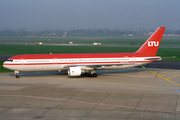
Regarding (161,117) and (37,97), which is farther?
(37,97)

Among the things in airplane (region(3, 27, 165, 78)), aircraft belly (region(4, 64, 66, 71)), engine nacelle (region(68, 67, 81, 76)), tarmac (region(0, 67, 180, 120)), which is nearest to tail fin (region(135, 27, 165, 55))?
airplane (region(3, 27, 165, 78))

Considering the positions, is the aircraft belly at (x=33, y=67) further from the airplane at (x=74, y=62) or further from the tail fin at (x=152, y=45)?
the tail fin at (x=152, y=45)

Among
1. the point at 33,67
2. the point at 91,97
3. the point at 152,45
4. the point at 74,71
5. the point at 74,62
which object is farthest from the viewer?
the point at 152,45

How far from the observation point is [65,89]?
30391 mm

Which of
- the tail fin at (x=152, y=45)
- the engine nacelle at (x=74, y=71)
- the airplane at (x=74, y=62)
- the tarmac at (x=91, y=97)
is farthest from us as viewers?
the tail fin at (x=152, y=45)

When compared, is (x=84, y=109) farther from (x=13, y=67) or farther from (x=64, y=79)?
(x=13, y=67)

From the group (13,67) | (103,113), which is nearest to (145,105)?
(103,113)

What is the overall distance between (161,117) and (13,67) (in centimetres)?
2613

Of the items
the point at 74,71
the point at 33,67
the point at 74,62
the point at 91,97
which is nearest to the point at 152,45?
the point at 74,62

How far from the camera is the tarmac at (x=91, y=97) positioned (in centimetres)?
2050

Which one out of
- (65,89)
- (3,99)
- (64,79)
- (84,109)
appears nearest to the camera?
(84,109)

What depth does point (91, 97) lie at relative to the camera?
2628cm

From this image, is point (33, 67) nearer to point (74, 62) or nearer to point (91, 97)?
point (74, 62)

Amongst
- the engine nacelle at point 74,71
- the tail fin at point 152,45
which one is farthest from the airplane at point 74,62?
the tail fin at point 152,45
